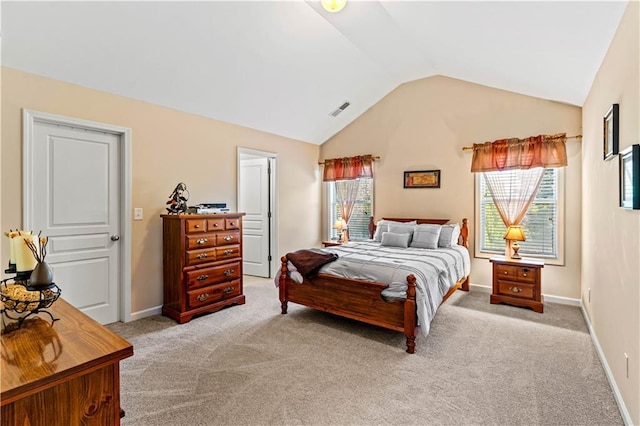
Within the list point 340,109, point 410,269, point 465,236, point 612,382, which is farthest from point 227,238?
point 612,382

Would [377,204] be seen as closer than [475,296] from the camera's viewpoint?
No

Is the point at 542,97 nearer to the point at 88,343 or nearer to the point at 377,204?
the point at 377,204

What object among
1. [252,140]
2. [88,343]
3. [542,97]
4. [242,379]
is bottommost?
[242,379]

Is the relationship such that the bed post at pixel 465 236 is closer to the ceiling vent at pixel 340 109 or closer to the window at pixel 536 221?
the window at pixel 536 221

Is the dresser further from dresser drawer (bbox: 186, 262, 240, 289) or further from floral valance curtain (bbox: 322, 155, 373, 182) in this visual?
floral valance curtain (bbox: 322, 155, 373, 182)

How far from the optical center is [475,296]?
4.45 metres

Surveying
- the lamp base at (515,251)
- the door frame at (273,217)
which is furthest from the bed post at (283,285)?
the lamp base at (515,251)

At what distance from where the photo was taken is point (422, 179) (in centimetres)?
514

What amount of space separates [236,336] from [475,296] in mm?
3255

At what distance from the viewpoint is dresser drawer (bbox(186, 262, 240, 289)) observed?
354 centimetres

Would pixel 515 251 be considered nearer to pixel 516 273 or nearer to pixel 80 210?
pixel 516 273

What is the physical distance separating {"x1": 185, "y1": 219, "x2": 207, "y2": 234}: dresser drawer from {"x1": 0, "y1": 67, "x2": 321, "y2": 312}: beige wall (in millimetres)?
525

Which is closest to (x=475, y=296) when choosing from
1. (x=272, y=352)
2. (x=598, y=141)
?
(x=598, y=141)

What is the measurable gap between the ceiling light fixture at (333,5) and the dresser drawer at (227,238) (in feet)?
8.73
